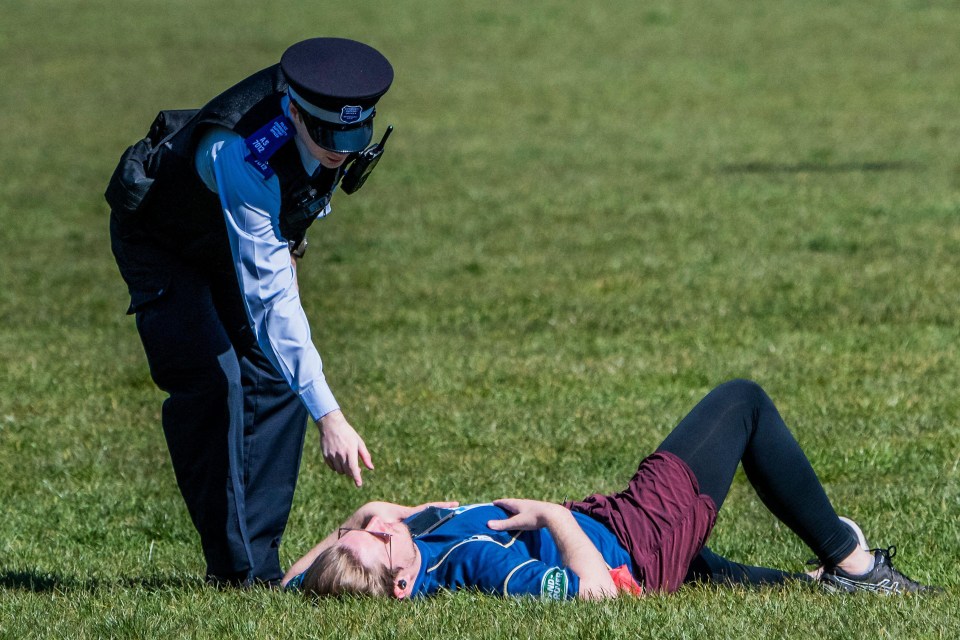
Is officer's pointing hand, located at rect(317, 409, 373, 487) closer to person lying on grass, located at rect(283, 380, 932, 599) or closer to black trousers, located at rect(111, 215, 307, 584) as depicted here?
Answer: person lying on grass, located at rect(283, 380, 932, 599)

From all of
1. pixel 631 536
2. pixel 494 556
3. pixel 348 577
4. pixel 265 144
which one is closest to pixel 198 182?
pixel 265 144

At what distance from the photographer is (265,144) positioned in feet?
15.5

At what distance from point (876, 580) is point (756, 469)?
60cm

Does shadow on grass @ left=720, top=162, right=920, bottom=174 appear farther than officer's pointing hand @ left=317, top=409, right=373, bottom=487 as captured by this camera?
Yes

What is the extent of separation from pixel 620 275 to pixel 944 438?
186 inches

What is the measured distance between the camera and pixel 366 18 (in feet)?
102

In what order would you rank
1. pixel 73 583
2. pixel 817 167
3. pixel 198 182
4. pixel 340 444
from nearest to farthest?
1. pixel 340 444
2. pixel 198 182
3. pixel 73 583
4. pixel 817 167

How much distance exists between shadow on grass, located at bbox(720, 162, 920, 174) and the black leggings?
11.4 m

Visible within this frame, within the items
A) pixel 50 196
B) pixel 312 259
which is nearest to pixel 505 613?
pixel 312 259

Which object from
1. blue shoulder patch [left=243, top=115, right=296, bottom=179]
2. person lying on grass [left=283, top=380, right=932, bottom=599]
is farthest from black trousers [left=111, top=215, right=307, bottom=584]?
blue shoulder patch [left=243, top=115, right=296, bottom=179]

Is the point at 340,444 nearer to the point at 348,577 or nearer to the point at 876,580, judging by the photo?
the point at 348,577

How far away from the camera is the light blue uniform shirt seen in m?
4.66

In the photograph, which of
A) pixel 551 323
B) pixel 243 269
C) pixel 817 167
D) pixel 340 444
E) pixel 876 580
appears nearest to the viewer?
pixel 340 444

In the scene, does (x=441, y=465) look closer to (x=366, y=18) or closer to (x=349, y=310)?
(x=349, y=310)
